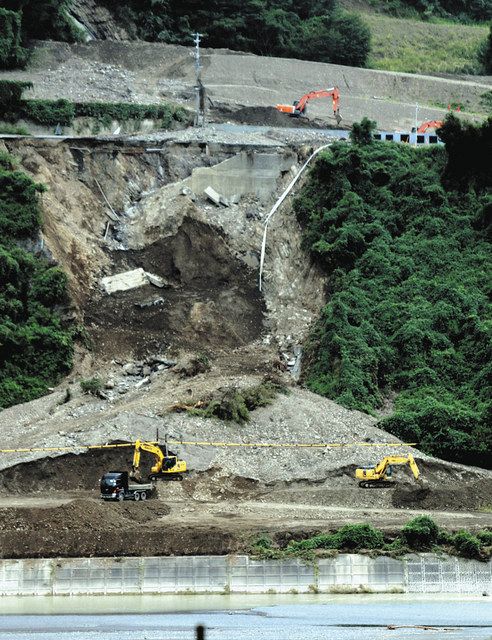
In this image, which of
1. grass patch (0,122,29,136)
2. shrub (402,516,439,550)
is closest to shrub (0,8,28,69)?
grass patch (0,122,29,136)

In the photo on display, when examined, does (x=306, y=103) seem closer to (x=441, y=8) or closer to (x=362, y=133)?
(x=362, y=133)

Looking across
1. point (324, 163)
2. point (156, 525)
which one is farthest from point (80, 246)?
point (156, 525)

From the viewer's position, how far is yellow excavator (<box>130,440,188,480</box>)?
163 ft

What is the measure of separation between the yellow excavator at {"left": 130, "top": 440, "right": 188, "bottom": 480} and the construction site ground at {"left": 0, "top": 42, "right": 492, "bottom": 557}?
0.38m

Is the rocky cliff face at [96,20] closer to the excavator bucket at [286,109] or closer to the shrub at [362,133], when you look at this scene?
the excavator bucket at [286,109]

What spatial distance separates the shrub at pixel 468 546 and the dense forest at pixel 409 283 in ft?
26.3

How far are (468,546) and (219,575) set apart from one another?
21.5ft

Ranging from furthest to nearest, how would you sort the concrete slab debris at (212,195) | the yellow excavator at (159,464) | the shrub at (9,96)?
the shrub at (9,96) → the concrete slab debris at (212,195) → the yellow excavator at (159,464)

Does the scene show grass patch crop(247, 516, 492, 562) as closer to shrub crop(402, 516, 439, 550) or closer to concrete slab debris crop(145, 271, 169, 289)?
shrub crop(402, 516, 439, 550)

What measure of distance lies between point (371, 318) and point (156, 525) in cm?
1460

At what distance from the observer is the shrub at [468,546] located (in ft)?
148

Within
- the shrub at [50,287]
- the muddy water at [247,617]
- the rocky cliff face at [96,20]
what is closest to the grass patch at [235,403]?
the shrub at [50,287]

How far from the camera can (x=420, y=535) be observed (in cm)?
4531

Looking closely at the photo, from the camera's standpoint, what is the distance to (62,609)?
42.9m
